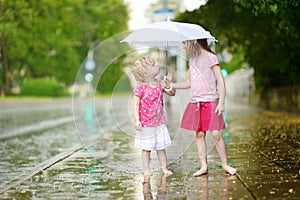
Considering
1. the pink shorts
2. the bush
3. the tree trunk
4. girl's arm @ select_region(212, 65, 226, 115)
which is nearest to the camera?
girl's arm @ select_region(212, 65, 226, 115)

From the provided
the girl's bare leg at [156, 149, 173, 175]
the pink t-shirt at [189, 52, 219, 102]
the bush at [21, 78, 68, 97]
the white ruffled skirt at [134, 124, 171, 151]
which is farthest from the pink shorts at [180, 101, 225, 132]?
the bush at [21, 78, 68, 97]

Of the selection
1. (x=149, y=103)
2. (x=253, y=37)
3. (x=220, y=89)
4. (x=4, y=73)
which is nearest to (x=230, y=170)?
(x=220, y=89)

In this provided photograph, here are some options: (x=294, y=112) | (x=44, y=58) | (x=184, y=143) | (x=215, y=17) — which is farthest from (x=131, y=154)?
(x=44, y=58)

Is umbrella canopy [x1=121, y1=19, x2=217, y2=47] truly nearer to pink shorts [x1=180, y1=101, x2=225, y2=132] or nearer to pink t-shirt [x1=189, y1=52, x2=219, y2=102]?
pink t-shirt [x1=189, y1=52, x2=219, y2=102]

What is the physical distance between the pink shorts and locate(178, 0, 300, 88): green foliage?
8.77 meters

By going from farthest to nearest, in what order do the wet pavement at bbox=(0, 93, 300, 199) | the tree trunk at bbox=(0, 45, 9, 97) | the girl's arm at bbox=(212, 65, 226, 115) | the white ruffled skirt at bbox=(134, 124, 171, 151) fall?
1. the tree trunk at bbox=(0, 45, 9, 97)
2. the white ruffled skirt at bbox=(134, 124, 171, 151)
3. the girl's arm at bbox=(212, 65, 226, 115)
4. the wet pavement at bbox=(0, 93, 300, 199)

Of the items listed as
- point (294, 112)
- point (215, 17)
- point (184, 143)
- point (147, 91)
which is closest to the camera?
point (147, 91)

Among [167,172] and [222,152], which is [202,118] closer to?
[222,152]

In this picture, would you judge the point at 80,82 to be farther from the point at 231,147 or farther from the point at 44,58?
the point at 44,58

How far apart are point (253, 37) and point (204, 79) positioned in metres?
13.3

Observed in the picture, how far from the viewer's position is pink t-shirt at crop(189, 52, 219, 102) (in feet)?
26.0

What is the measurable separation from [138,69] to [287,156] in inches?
111

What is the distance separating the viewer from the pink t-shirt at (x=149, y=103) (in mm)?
8000

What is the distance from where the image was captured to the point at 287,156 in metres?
9.46
